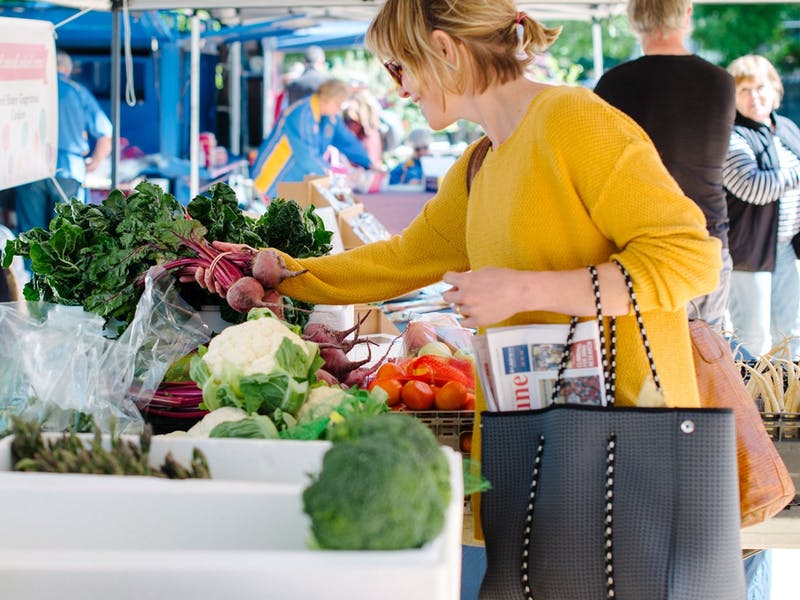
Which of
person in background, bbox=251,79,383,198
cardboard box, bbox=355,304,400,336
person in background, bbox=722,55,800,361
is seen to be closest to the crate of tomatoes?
cardboard box, bbox=355,304,400,336

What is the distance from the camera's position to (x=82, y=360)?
187cm

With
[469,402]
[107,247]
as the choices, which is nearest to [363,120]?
[107,247]

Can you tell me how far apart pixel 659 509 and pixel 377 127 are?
9443 mm

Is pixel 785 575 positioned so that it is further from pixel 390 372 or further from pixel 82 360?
pixel 82 360

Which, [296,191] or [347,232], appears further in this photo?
[296,191]

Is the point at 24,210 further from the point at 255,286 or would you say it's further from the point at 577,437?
the point at 577,437

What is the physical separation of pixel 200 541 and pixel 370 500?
0.28m

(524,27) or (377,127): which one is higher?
(524,27)

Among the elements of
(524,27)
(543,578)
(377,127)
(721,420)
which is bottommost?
(377,127)

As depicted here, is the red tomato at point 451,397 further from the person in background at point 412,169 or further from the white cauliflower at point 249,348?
the person in background at point 412,169

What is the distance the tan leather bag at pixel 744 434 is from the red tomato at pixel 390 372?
2.23 feet

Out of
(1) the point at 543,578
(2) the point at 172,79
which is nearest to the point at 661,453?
(1) the point at 543,578

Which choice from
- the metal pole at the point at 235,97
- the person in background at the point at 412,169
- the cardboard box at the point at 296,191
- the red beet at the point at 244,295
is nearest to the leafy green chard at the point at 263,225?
the red beet at the point at 244,295

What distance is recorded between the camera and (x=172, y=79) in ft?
32.6
